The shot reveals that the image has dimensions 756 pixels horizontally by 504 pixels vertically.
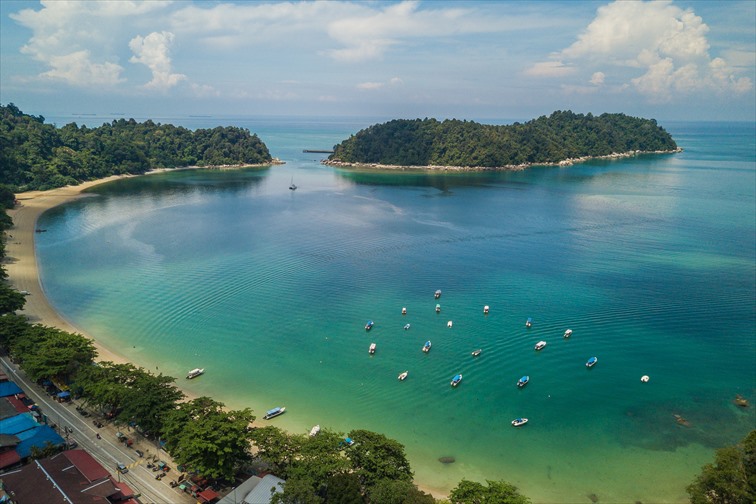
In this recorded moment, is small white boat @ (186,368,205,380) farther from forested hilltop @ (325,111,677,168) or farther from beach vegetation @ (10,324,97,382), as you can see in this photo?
forested hilltop @ (325,111,677,168)

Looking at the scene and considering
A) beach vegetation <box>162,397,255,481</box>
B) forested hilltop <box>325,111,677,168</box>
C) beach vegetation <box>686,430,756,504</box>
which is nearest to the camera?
beach vegetation <box>686,430,756,504</box>

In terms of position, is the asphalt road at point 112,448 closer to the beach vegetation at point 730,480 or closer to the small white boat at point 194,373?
the small white boat at point 194,373

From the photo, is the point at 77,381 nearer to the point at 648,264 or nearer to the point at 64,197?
the point at 648,264

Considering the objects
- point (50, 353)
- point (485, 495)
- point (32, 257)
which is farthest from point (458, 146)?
point (485, 495)

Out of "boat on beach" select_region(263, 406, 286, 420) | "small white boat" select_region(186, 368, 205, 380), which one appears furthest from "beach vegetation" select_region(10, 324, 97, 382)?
"boat on beach" select_region(263, 406, 286, 420)

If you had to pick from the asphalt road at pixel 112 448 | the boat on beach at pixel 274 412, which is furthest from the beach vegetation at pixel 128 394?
the boat on beach at pixel 274 412

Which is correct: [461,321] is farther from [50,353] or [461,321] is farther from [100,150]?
[100,150]
